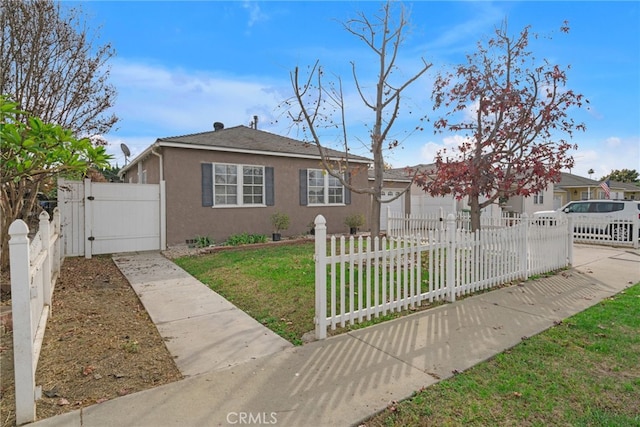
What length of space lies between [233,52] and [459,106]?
6.15m

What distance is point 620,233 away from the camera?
11789 mm

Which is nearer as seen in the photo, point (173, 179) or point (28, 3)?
point (28, 3)

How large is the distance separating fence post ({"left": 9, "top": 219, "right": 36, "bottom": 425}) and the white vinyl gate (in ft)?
24.4

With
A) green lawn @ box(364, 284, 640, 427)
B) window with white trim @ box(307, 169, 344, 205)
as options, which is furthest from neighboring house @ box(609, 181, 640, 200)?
green lawn @ box(364, 284, 640, 427)

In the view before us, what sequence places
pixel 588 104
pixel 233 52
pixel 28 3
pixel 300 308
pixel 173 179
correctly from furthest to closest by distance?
1. pixel 173 179
2. pixel 233 52
3. pixel 588 104
4. pixel 28 3
5. pixel 300 308

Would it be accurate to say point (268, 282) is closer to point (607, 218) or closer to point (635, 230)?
point (635, 230)

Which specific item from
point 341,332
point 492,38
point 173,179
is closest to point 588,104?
point 492,38

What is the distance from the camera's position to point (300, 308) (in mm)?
4766

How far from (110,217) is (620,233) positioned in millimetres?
17051

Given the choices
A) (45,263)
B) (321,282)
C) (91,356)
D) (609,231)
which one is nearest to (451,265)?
(321,282)

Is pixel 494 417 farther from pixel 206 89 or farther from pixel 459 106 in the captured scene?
pixel 206 89

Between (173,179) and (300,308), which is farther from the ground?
(173,179)

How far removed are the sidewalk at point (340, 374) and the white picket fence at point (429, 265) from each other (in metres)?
0.30

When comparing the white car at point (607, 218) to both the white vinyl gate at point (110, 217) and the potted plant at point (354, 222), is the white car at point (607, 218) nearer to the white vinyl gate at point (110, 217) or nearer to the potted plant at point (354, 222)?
the potted plant at point (354, 222)
